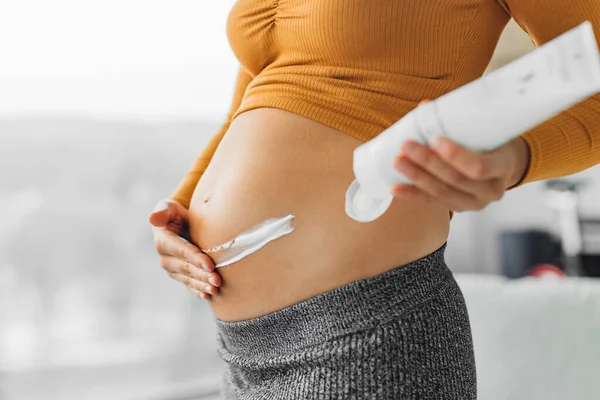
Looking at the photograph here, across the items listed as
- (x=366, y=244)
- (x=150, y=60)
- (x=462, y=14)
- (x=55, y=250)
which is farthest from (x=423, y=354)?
(x=150, y=60)

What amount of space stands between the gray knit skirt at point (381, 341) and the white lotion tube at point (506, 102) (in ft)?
0.56

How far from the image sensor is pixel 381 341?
0.57 meters

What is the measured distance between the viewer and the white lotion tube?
0.37 m

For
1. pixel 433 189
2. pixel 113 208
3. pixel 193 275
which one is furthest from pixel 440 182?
pixel 113 208

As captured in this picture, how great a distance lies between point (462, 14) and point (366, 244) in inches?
10.9

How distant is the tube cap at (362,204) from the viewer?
492mm

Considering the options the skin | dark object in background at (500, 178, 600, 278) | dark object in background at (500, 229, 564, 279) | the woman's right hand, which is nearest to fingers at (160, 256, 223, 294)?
the woman's right hand

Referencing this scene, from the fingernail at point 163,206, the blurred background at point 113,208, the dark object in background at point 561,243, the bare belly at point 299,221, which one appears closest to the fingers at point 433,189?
the bare belly at point 299,221

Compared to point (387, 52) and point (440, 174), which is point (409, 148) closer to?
point (440, 174)

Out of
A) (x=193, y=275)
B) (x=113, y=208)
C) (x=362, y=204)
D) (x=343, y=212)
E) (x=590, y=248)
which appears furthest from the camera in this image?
(x=590, y=248)

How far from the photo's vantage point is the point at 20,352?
4.36 ft

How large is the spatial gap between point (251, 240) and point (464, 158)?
31 cm

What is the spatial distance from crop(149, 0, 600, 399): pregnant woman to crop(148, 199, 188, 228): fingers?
0.05 metres

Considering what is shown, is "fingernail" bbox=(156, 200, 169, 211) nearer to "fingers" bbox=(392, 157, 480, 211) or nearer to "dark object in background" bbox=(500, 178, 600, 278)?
"fingers" bbox=(392, 157, 480, 211)
